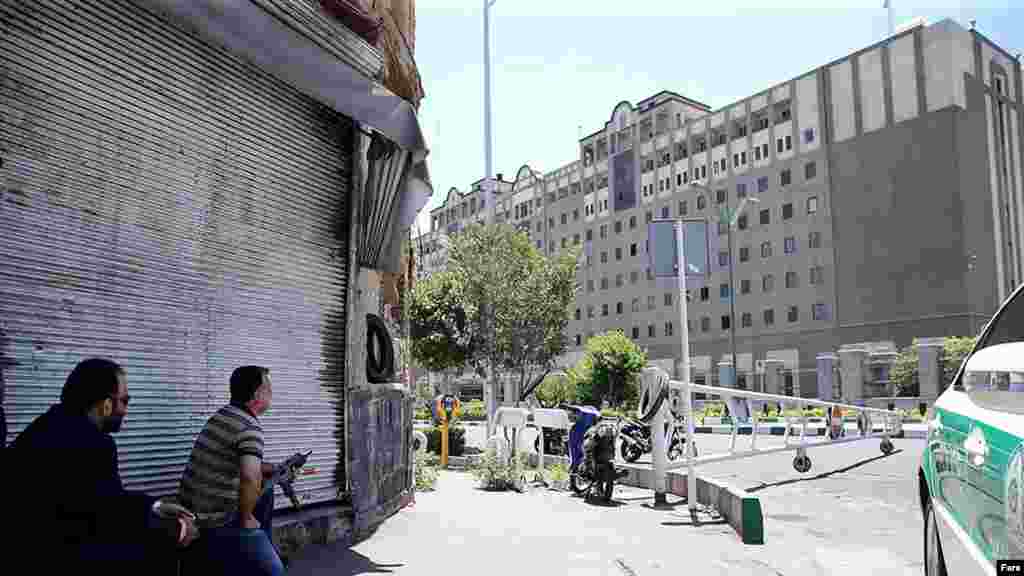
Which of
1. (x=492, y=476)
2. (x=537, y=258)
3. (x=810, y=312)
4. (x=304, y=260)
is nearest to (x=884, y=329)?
(x=810, y=312)

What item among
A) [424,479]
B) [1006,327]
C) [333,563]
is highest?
[1006,327]

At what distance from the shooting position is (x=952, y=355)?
4188 centimetres

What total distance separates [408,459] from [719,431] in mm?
24721

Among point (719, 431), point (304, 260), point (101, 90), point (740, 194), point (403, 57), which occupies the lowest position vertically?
point (719, 431)

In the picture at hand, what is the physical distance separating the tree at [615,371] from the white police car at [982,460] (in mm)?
36806

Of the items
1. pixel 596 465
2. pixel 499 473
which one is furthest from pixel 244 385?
pixel 499 473

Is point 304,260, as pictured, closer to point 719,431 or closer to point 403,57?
point 403,57

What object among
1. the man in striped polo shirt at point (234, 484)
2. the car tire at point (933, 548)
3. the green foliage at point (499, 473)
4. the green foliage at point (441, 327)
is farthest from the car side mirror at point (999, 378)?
the green foliage at point (441, 327)

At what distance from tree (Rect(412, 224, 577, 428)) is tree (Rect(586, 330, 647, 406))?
7.96m

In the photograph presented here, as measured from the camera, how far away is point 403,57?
9.32 metres

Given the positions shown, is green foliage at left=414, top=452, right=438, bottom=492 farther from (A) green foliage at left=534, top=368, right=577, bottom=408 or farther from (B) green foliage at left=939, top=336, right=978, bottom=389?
(B) green foliage at left=939, top=336, right=978, bottom=389

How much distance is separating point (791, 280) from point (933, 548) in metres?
58.6

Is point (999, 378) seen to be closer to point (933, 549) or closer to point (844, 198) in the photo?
point (933, 549)

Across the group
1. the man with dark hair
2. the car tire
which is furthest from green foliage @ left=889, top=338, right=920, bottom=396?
the man with dark hair
